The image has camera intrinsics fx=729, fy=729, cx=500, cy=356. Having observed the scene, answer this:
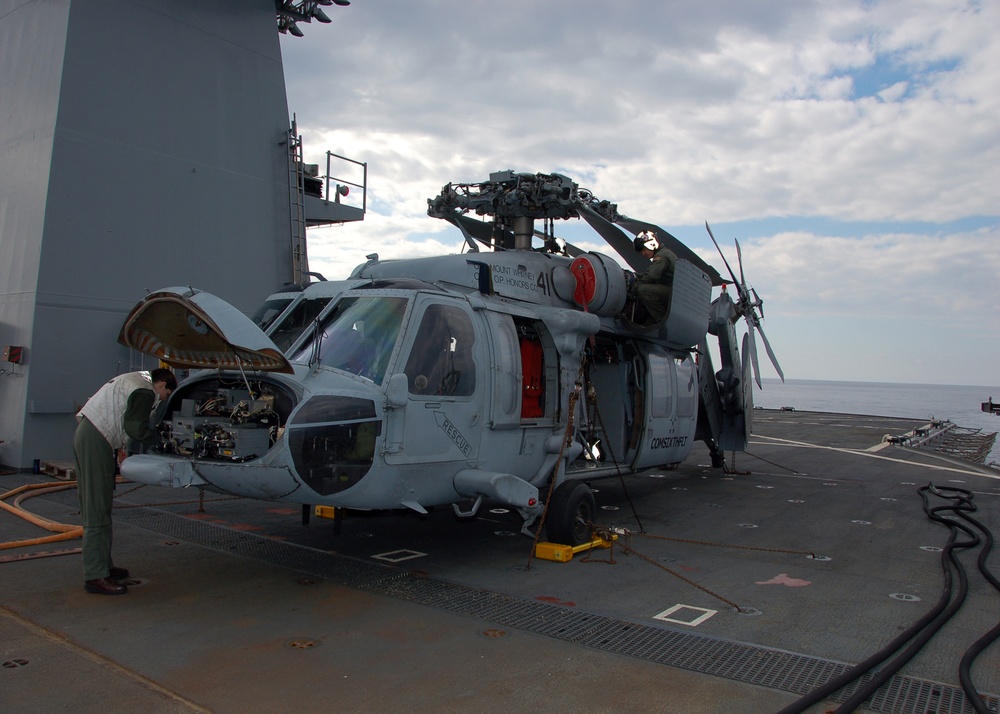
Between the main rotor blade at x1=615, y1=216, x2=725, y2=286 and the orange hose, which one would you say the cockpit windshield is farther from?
the main rotor blade at x1=615, y1=216, x2=725, y2=286

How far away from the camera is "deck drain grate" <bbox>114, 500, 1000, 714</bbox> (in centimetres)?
406

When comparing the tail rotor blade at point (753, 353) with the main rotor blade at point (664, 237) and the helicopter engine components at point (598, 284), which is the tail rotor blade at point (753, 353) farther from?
the helicopter engine components at point (598, 284)

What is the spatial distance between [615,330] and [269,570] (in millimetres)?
5001

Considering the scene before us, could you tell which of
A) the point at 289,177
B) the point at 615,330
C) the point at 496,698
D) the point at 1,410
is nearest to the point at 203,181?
the point at 289,177

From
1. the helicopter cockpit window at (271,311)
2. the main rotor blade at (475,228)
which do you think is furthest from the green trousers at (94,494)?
the main rotor blade at (475,228)

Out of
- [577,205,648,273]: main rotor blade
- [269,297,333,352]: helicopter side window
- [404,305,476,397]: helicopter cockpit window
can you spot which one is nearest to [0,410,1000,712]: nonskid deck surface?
[404,305,476,397]: helicopter cockpit window

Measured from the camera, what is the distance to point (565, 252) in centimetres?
994

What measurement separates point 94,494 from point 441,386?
111 inches

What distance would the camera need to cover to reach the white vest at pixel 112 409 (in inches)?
222

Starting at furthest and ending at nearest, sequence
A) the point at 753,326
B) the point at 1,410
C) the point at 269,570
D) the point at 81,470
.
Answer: the point at 753,326, the point at 1,410, the point at 269,570, the point at 81,470

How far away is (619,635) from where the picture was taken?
4.93 meters

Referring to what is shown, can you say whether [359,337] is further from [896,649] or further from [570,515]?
[896,649]

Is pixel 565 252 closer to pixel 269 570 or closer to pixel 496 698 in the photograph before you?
pixel 269 570

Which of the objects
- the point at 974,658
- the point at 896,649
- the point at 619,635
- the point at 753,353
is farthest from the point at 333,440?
the point at 753,353
